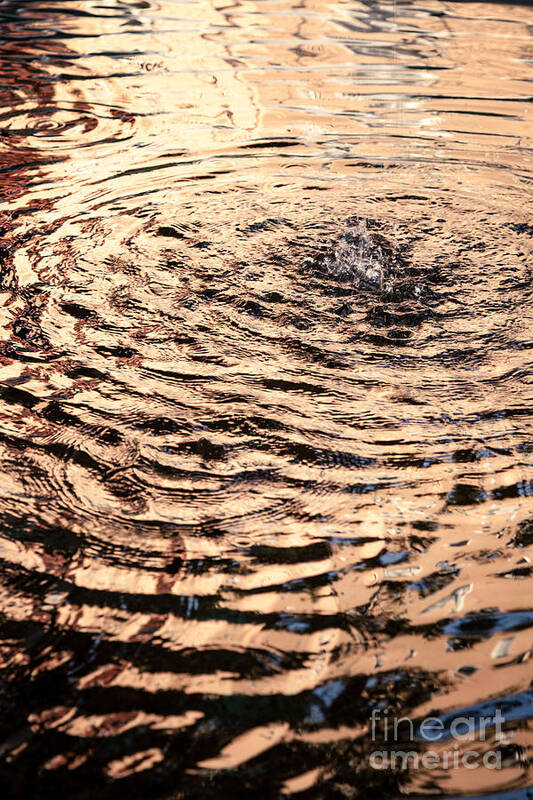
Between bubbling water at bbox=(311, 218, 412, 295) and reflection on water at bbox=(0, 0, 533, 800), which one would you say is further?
bubbling water at bbox=(311, 218, 412, 295)

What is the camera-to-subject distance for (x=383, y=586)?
1.75 metres

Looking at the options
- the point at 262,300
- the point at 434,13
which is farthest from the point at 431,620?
the point at 434,13

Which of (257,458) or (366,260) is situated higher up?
(366,260)

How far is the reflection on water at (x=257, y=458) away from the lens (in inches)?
57.1

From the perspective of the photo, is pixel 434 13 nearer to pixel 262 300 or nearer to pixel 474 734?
pixel 262 300

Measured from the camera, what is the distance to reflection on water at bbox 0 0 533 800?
57.1 inches

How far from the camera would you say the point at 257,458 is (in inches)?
84.4

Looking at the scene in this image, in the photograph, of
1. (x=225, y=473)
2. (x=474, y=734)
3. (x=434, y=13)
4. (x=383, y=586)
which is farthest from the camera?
(x=434, y=13)

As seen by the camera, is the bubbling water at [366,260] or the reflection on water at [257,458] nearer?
the reflection on water at [257,458]

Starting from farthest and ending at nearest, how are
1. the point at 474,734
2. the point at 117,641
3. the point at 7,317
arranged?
the point at 7,317 → the point at 117,641 → the point at 474,734

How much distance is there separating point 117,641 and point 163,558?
0.25 metres

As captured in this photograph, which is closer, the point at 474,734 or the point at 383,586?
the point at 474,734

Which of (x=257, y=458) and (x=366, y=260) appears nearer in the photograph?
(x=257, y=458)

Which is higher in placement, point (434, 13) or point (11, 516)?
point (434, 13)
